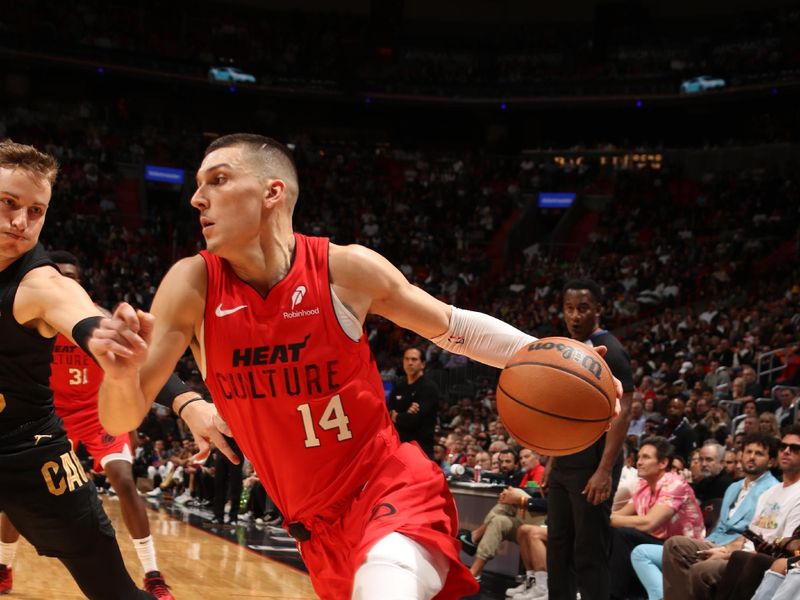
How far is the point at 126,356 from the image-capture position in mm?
2420

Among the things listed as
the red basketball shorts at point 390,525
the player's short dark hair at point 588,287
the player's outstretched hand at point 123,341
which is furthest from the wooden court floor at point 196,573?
the player's outstretched hand at point 123,341

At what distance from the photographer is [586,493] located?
5.31 metres

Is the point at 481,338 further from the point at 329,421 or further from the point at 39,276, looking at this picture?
the point at 39,276

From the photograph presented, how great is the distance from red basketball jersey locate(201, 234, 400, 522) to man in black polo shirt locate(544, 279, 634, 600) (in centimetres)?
259

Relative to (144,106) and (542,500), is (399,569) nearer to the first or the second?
(542,500)

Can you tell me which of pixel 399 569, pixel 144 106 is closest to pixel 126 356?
pixel 399 569

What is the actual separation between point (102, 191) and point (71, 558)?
24461mm

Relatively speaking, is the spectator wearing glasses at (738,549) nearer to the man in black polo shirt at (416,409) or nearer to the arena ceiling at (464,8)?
the man in black polo shirt at (416,409)

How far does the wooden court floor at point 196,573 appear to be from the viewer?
259 inches

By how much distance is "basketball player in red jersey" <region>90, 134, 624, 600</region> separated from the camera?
2.91 m

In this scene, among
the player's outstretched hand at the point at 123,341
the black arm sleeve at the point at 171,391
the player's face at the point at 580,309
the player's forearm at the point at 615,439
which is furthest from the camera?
the player's face at the point at 580,309

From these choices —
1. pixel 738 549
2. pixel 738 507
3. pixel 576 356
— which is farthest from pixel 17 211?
pixel 738 507

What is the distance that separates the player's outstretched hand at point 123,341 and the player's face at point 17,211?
4.32ft

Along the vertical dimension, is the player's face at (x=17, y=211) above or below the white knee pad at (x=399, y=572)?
above
